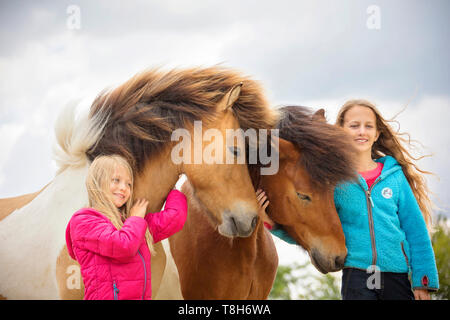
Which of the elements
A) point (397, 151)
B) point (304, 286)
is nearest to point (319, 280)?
point (304, 286)

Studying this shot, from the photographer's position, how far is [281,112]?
3.17 m

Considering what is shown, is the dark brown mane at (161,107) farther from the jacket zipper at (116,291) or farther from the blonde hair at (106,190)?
the jacket zipper at (116,291)

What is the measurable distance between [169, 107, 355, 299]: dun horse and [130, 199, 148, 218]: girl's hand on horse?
1.12 ft

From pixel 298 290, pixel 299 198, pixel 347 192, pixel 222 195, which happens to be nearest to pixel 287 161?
pixel 299 198

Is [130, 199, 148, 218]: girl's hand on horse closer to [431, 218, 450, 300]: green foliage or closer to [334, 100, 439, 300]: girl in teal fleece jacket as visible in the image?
[334, 100, 439, 300]: girl in teal fleece jacket

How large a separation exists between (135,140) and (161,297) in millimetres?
1262

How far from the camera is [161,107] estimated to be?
2709mm

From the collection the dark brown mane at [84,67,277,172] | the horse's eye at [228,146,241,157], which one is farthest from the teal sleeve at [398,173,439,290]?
the horse's eye at [228,146,241,157]

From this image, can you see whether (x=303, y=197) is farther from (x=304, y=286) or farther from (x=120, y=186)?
(x=304, y=286)

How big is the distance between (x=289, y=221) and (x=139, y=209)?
106cm

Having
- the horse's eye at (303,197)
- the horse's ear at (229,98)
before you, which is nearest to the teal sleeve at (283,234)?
the horse's eye at (303,197)

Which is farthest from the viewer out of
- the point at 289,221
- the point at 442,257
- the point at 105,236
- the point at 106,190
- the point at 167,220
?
the point at 442,257

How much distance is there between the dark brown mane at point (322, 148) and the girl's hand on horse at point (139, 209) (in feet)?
3.63
